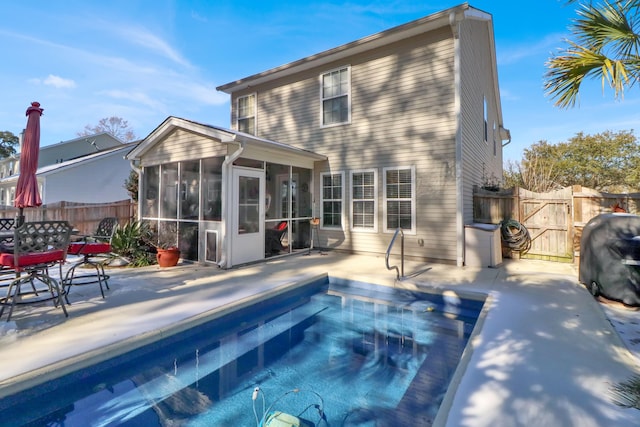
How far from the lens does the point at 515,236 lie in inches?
292

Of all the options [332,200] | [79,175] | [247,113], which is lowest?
[332,200]

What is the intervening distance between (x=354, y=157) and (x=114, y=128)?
32067 millimetres

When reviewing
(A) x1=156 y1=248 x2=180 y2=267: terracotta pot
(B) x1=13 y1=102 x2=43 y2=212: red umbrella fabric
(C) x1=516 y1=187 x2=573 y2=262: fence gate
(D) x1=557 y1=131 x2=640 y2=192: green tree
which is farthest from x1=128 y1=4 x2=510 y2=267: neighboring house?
(D) x1=557 y1=131 x2=640 y2=192: green tree

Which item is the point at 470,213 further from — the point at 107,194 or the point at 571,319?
the point at 107,194

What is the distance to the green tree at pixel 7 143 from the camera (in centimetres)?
2995

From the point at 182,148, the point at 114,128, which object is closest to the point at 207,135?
the point at 182,148

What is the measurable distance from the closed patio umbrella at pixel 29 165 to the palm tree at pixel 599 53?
23.0 feet

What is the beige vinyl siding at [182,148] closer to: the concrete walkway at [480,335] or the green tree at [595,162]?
the concrete walkway at [480,335]

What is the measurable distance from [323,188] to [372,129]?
2.18m

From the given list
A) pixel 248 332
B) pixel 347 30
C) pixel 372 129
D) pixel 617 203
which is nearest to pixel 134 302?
pixel 248 332

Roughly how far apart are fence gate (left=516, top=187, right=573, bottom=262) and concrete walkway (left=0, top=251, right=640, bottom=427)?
4.13ft

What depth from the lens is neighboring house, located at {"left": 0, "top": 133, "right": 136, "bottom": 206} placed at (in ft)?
47.9

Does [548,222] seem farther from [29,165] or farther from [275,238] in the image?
[29,165]

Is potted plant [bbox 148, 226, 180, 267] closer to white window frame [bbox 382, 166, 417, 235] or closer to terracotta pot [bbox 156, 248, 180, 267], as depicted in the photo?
terracotta pot [bbox 156, 248, 180, 267]
